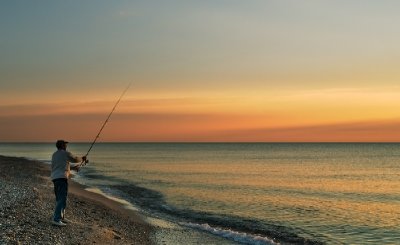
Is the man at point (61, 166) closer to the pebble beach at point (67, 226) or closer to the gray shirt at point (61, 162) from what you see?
the gray shirt at point (61, 162)

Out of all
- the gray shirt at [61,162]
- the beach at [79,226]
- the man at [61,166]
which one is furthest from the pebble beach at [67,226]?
the gray shirt at [61,162]

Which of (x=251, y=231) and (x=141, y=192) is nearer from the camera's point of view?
(x=251, y=231)

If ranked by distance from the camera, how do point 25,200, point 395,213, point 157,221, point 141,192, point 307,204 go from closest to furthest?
1. point 25,200
2. point 157,221
3. point 395,213
4. point 307,204
5. point 141,192

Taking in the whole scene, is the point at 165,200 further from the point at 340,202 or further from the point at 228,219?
the point at 340,202

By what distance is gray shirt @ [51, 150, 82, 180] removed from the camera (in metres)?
13.2

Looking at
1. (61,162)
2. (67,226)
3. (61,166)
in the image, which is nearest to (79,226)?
(67,226)

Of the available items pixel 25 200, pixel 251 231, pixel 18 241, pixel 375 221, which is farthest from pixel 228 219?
pixel 18 241

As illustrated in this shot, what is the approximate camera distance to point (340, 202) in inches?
1169

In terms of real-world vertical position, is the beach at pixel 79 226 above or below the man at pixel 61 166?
below

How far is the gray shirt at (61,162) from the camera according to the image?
13156 mm

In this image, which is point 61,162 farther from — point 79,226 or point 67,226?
point 79,226

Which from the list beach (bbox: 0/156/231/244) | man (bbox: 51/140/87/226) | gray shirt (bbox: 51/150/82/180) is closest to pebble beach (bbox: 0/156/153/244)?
beach (bbox: 0/156/231/244)

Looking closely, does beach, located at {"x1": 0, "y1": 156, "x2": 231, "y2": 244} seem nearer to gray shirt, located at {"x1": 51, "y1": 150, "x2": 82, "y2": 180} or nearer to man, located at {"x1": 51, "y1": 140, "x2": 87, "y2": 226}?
man, located at {"x1": 51, "y1": 140, "x2": 87, "y2": 226}

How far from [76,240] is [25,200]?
21.8ft
